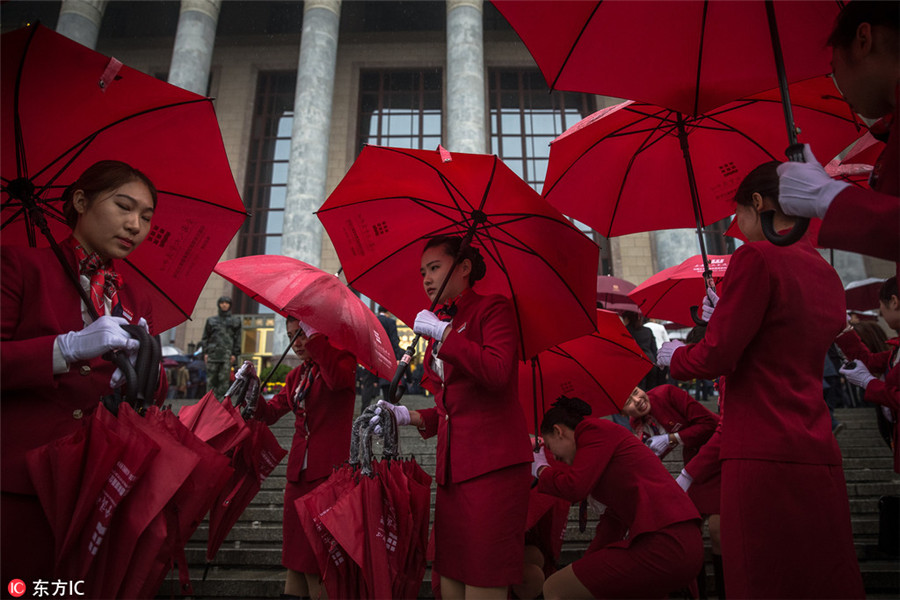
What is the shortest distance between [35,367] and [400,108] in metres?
20.4

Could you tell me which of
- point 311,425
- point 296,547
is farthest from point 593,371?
point 296,547

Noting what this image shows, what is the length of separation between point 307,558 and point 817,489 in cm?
262

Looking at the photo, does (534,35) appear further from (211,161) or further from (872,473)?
(872,473)

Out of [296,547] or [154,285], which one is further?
[296,547]

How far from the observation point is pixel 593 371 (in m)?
3.55

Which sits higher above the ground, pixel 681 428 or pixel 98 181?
pixel 98 181

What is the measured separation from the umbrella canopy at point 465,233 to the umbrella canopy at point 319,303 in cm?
22

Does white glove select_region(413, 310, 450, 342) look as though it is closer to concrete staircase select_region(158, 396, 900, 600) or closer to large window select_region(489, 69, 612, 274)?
concrete staircase select_region(158, 396, 900, 600)

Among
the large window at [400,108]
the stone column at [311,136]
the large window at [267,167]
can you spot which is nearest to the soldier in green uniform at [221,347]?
the stone column at [311,136]

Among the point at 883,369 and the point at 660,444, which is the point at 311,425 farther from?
the point at 883,369

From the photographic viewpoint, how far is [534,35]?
2398mm

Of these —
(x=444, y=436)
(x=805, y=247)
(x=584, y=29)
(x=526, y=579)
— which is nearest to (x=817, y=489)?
(x=805, y=247)

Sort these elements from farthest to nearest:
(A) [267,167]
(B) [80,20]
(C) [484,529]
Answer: (A) [267,167] < (B) [80,20] < (C) [484,529]

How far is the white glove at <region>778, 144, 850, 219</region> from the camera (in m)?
1.43
